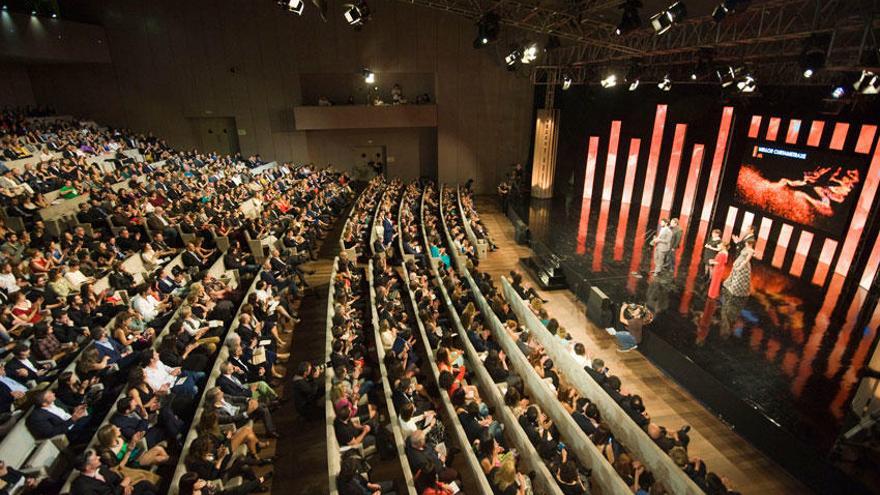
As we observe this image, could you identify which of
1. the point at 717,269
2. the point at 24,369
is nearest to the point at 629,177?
the point at 717,269

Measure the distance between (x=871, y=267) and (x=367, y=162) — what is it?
48.8ft

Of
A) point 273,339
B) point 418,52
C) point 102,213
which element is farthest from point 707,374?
point 418,52

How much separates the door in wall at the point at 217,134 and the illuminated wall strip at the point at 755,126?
15.6 m

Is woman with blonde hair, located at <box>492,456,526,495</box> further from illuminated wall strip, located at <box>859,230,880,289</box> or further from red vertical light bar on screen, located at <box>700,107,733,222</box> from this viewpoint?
red vertical light bar on screen, located at <box>700,107,733,222</box>

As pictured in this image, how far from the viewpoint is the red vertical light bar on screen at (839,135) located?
26.8ft

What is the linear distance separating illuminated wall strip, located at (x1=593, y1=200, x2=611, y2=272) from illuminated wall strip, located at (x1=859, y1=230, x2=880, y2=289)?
437 cm

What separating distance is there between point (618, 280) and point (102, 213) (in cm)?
959

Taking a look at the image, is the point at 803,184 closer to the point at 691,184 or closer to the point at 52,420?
the point at 691,184

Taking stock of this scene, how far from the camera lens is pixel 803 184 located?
8.92 metres

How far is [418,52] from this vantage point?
16141mm

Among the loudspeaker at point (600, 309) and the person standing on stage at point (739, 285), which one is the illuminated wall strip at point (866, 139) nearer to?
the person standing on stage at point (739, 285)

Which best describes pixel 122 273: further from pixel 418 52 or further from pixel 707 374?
pixel 418 52

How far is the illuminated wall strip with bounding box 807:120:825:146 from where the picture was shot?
28.0ft

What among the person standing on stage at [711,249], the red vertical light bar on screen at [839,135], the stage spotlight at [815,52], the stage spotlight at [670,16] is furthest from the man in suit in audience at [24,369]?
the red vertical light bar on screen at [839,135]
